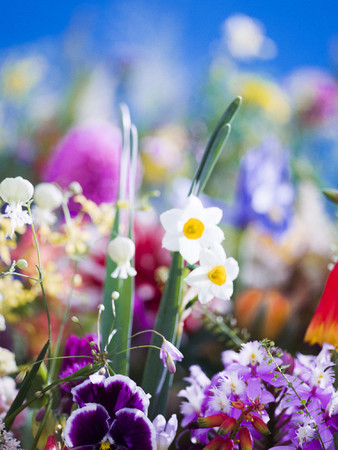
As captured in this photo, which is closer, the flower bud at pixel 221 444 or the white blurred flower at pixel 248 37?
the flower bud at pixel 221 444

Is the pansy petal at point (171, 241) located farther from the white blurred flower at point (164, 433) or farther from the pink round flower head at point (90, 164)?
the pink round flower head at point (90, 164)

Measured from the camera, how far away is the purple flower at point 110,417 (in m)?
0.24

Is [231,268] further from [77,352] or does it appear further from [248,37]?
[248,37]

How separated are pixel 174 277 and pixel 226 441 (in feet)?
0.27

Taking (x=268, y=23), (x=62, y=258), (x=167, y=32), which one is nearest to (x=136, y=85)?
(x=167, y=32)

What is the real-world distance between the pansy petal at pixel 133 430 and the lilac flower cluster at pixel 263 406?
1.0 inches

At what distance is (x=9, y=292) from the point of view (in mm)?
338

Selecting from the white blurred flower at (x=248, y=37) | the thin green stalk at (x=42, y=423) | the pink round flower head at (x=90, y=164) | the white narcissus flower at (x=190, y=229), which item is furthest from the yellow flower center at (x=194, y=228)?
the white blurred flower at (x=248, y=37)

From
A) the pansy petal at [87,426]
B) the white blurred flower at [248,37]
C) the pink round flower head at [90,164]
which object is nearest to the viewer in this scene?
the pansy petal at [87,426]

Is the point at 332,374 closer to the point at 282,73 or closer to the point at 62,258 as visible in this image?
the point at 62,258

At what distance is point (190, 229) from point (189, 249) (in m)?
0.01

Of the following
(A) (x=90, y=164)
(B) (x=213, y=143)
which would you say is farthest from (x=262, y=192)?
(B) (x=213, y=143)

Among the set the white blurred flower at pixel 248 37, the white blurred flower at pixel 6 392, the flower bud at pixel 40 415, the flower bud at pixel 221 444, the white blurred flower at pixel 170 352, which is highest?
the white blurred flower at pixel 248 37

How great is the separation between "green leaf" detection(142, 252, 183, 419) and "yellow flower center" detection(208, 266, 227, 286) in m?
0.03
